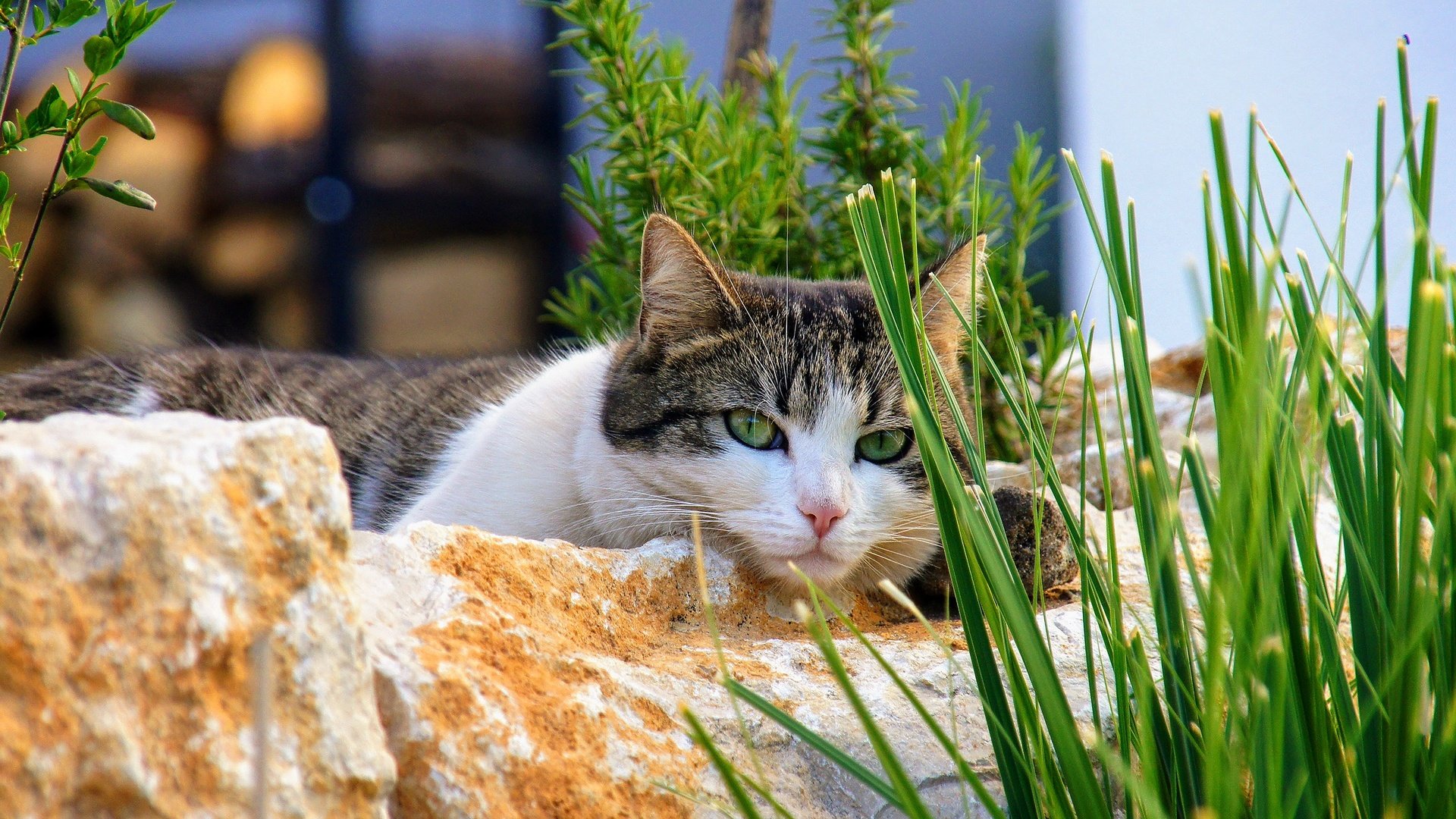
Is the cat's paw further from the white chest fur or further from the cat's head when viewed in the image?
the white chest fur

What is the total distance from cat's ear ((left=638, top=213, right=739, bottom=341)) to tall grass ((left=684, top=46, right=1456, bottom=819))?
1.90 feet

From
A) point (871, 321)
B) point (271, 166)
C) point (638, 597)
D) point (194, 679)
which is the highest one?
point (271, 166)

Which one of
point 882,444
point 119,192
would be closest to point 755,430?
point 882,444

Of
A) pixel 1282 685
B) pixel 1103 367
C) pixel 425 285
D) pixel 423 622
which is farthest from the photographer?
pixel 425 285

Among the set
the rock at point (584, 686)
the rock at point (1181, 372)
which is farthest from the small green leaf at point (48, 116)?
the rock at point (1181, 372)

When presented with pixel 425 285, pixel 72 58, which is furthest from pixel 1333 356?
pixel 72 58

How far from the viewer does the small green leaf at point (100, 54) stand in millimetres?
831

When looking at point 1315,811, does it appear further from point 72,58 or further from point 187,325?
point 72,58

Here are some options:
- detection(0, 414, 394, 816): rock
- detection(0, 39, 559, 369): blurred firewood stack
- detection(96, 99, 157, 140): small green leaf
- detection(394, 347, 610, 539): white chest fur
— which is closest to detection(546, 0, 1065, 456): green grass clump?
detection(394, 347, 610, 539): white chest fur

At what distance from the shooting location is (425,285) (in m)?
3.97

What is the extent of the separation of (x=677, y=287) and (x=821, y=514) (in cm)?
39

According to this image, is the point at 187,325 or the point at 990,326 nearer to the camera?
the point at 990,326

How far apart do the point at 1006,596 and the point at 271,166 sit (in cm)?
368

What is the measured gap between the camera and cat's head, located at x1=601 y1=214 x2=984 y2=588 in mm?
1249
